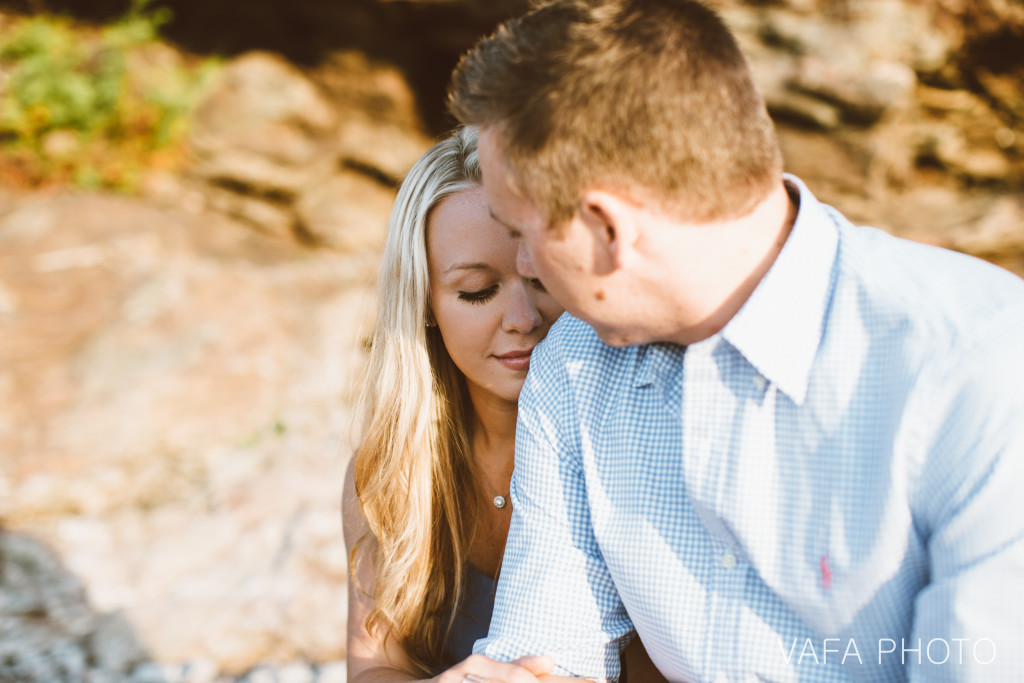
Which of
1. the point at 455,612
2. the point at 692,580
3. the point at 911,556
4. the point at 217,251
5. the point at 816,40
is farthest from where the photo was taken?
the point at 217,251

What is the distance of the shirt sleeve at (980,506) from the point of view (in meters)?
1.46

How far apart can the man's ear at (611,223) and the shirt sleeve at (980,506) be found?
66 cm

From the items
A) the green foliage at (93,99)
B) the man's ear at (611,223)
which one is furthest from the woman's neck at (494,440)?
the green foliage at (93,99)

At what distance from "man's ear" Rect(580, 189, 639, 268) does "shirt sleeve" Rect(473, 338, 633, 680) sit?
1.73ft

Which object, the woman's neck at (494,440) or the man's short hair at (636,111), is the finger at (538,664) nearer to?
the woman's neck at (494,440)

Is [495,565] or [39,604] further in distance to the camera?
[39,604]

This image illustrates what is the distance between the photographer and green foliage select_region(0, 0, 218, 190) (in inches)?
304

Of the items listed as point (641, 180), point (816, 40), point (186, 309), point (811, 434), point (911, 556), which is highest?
point (816, 40)

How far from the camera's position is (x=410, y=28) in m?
7.99

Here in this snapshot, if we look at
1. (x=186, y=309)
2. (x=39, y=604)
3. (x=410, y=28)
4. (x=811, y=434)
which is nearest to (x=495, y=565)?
(x=811, y=434)

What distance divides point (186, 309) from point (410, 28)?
358cm

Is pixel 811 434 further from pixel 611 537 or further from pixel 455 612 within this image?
pixel 455 612

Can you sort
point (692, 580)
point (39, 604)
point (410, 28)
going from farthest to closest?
point (410, 28), point (39, 604), point (692, 580)

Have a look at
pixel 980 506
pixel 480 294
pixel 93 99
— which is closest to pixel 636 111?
pixel 980 506
